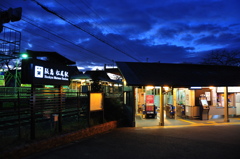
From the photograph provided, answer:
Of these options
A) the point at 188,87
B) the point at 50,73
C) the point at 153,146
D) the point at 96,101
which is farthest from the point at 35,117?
the point at 188,87

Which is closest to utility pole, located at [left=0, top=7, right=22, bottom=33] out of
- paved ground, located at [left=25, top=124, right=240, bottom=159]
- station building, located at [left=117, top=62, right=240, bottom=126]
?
paved ground, located at [left=25, top=124, right=240, bottom=159]

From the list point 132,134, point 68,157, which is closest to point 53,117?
point 68,157

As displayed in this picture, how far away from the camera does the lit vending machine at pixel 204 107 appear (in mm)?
14281

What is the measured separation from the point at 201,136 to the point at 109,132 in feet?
15.4

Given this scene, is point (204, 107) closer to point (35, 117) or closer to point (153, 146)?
point (153, 146)

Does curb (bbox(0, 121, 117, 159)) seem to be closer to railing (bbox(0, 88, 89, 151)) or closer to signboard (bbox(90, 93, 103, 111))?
railing (bbox(0, 88, 89, 151))

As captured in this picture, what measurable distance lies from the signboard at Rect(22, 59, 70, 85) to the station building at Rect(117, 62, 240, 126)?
14.4 ft

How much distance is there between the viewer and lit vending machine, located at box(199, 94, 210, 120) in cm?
1428

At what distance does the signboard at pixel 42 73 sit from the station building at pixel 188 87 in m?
4.40

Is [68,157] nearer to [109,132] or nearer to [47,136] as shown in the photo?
[47,136]

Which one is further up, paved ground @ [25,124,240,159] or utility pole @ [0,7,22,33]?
utility pole @ [0,7,22,33]

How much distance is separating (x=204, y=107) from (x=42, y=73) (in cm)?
1211

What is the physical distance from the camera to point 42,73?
7.22 metres

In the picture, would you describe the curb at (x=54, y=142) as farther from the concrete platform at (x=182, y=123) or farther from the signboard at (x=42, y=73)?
the concrete platform at (x=182, y=123)
